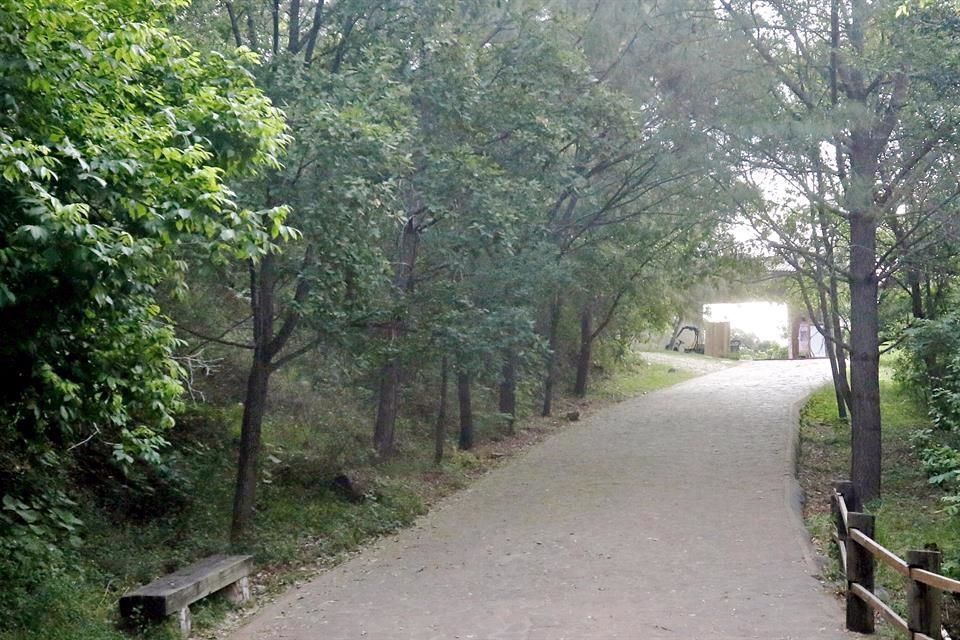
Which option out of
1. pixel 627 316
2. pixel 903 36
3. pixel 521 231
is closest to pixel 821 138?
Answer: pixel 903 36

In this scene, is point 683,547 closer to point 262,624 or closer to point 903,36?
point 262,624

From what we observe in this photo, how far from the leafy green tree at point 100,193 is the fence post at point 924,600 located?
200 inches

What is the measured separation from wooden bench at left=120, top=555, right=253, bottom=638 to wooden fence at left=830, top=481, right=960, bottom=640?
18.7 feet

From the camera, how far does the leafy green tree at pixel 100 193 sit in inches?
241

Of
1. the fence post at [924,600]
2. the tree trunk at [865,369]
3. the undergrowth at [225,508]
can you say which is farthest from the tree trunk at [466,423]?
the fence post at [924,600]

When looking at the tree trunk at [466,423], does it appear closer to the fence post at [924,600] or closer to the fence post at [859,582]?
the fence post at [859,582]

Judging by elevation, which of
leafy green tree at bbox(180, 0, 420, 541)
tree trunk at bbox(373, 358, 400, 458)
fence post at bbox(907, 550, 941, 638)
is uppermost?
leafy green tree at bbox(180, 0, 420, 541)

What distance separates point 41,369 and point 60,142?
5.03 ft

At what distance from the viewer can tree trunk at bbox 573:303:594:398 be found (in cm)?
2783

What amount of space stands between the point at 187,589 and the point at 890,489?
13212mm

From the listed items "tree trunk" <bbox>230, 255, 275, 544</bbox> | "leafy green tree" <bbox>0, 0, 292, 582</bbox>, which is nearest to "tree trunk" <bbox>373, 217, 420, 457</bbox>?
"tree trunk" <bbox>230, 255, 275, 544</bbox>

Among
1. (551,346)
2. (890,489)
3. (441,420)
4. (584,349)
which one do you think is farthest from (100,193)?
(584,349)

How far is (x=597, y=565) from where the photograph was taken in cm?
1162

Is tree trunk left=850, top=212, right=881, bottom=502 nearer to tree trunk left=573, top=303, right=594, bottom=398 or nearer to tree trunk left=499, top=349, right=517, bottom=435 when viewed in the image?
tree trunk left=499, top=349, right=517, bottom=435
